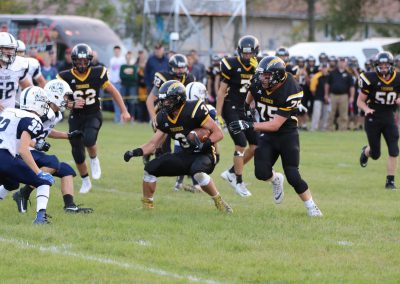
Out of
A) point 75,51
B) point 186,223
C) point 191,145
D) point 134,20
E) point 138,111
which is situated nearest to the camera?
point 186,223

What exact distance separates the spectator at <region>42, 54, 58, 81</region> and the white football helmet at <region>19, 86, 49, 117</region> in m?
12.2

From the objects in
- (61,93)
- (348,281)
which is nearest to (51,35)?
(61,93)

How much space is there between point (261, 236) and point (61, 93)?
8.12 feet

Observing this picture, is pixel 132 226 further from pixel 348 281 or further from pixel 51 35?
pixel 51 35

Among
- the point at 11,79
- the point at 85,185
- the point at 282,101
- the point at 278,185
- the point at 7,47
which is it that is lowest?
the point at 85,185

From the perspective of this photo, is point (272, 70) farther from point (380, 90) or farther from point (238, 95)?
point (380, 90)

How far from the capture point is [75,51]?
408 inches

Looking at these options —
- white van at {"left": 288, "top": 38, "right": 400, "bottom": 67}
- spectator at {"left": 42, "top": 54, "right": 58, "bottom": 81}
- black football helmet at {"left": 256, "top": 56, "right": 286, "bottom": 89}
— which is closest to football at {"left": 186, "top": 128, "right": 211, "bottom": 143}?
black football helmet at {"left": 256, "top": 56, "right": 286, "bottom": 89}

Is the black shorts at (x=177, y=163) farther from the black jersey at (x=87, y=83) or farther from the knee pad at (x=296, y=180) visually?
the black jersey at (x=87, y=83)

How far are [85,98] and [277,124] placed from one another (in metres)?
2.90

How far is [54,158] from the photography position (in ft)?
28.4

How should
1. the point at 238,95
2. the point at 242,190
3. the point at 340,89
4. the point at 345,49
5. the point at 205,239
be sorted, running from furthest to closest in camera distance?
the point at 345,49 < the point at 340,89 < the point at 238,95 < the point at 242,190 < the point at 205,239

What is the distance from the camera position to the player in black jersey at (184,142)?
8.61m

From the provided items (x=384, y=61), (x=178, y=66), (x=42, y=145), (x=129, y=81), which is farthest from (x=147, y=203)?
(x=129, y=81)
